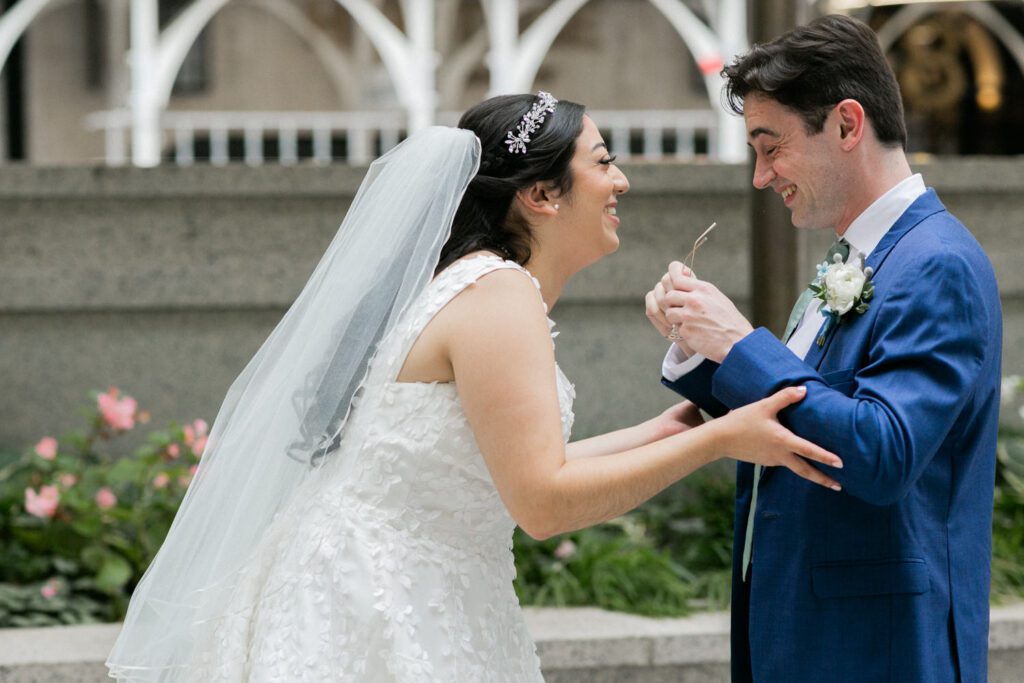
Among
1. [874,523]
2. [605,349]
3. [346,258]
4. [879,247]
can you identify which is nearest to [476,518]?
[346,258]

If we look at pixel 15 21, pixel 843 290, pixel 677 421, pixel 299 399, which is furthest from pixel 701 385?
pixel 15 21

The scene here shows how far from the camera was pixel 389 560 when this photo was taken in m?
2.64

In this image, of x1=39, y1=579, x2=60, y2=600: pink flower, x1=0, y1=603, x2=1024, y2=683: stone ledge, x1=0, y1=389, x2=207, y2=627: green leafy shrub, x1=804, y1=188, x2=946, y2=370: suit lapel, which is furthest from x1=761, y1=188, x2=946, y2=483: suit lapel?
x1=39, y1=579, x2=60, y2=600: pink flower

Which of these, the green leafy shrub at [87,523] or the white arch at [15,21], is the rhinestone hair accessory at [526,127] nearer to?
the green leafy shrub at [87,523]

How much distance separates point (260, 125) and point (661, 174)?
4.18m

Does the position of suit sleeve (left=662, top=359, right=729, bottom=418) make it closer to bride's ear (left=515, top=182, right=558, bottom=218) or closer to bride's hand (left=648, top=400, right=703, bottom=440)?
bride's hand (left=648, top=400, right=703, bottom=440)

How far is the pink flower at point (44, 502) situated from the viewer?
477cm

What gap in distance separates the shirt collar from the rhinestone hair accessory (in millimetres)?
685

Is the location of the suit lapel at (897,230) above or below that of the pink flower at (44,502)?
above

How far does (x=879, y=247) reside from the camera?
251 centimetres

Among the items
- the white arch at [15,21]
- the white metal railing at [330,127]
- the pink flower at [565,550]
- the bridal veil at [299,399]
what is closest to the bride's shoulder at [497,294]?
the bridal veil at [299,399]

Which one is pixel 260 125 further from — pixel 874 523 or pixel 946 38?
pixel 874 523

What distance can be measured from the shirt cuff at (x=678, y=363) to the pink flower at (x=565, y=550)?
2201mm

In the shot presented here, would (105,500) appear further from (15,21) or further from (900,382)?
(15,21)
